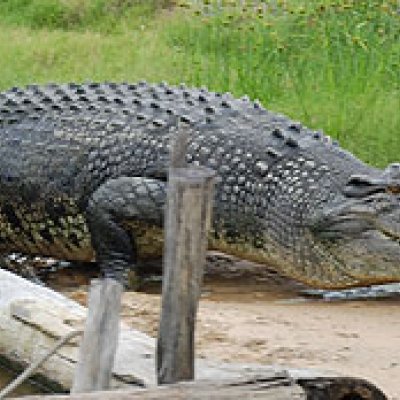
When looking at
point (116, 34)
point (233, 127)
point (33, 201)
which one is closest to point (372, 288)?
point (233, 127)

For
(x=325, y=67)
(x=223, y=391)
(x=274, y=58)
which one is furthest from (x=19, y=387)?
(x=274, y=58)

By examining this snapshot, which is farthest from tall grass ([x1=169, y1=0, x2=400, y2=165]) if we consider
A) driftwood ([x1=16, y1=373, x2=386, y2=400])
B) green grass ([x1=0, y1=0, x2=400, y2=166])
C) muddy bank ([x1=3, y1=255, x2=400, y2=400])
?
driftwood ([x1=16, y1=373, x2=386, y2=400])

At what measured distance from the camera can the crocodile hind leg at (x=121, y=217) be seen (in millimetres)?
6359

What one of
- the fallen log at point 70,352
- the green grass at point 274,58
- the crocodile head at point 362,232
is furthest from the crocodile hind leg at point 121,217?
the green grass at point 274,58

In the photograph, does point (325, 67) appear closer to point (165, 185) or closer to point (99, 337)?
point (165, 185)

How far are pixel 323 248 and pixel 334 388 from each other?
8.38ft

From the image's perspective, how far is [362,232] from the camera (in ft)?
19.7

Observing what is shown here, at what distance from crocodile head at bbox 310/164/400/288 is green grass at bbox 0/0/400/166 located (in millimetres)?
2289

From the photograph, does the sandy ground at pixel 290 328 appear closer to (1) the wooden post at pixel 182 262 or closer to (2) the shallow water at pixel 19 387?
(2) the shallow water at pixel 19 387

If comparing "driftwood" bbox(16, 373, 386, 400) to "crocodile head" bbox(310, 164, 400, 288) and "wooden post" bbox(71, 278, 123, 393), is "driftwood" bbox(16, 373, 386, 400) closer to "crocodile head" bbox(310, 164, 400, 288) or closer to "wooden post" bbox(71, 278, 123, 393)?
"wooden post" bbox(71, 278, 123, 393)

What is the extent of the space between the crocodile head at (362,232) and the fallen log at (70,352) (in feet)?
5.75

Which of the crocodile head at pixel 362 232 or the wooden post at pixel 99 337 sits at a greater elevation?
the wooden post at pixel 99 337

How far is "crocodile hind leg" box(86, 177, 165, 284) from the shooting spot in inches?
250

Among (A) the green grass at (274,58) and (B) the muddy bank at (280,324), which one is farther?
(A) the green grass at (274,58)
